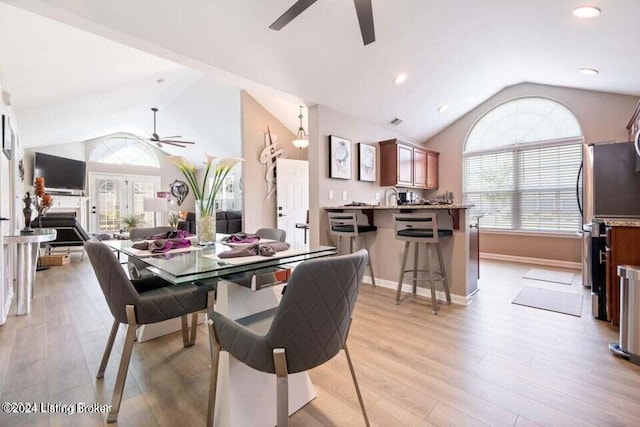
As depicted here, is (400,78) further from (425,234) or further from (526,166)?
(526,166)

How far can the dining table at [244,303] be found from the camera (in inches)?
47.7

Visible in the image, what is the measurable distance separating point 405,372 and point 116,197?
10188 mm

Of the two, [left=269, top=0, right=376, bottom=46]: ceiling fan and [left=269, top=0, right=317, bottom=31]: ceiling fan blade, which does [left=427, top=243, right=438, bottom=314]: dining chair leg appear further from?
[left=269, top=0, right=317, bottom=31]: ceiling fan blade

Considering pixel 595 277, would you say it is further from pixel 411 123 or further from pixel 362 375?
pixel 411 123

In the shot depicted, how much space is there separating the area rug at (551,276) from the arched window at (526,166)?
3.10ft

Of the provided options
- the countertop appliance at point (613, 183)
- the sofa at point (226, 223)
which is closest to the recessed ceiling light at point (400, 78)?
the countertop appliance at point (613, 183)

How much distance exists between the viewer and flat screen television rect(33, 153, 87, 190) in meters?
6.95

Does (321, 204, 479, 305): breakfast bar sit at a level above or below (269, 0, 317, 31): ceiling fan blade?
below

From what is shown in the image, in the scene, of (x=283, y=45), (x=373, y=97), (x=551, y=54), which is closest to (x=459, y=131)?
(x=551, y=54)

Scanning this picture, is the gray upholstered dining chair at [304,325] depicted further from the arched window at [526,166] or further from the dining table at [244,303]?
the arched window at [526,166]

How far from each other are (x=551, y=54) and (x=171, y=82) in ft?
19.4

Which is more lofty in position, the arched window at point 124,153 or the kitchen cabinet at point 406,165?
the arched window at point 124,153

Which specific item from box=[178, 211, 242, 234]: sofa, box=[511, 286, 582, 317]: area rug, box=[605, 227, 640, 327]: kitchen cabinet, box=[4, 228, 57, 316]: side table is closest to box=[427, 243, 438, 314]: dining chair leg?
box=[511, 286, 582, 317]: area rug

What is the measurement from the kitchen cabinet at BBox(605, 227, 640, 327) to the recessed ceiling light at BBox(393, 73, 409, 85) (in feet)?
8.61
